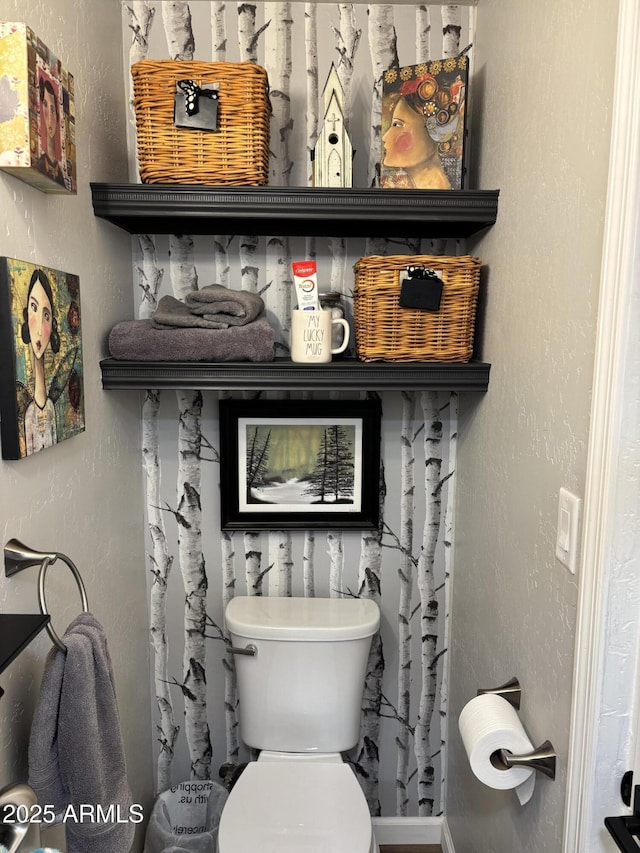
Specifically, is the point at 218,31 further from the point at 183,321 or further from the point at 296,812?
the point at 296,812

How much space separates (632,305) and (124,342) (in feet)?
3.40

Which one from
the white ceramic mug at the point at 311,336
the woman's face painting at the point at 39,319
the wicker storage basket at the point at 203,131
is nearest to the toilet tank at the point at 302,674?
the white ceramic mug at the point at 311,336

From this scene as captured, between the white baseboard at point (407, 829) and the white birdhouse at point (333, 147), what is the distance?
1.81 m

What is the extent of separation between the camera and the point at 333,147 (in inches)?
57.4

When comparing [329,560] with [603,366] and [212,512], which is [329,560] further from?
[603,366]

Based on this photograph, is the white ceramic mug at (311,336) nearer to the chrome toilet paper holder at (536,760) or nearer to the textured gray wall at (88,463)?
the textured gray wall at (88,463)

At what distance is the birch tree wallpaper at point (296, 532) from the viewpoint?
162 centimetres

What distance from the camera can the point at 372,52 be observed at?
163 centimetres

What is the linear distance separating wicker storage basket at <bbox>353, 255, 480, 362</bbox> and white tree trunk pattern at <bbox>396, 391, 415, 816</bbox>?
0.32 m

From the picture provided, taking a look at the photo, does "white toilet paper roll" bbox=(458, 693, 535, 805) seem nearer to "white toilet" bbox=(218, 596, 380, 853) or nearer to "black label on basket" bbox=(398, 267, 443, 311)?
"white toilet" bbox=(218, 596, 380, 853)

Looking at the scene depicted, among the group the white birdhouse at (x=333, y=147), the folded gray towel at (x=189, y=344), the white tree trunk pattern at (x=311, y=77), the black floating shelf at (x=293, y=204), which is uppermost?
the white tree trunk pattern at (x=311, y=77)

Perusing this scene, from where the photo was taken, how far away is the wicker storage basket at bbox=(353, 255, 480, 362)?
56.0 inches

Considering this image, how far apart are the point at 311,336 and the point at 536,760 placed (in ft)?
3.08

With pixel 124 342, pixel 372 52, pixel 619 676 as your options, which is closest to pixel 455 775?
pixel 619 676
